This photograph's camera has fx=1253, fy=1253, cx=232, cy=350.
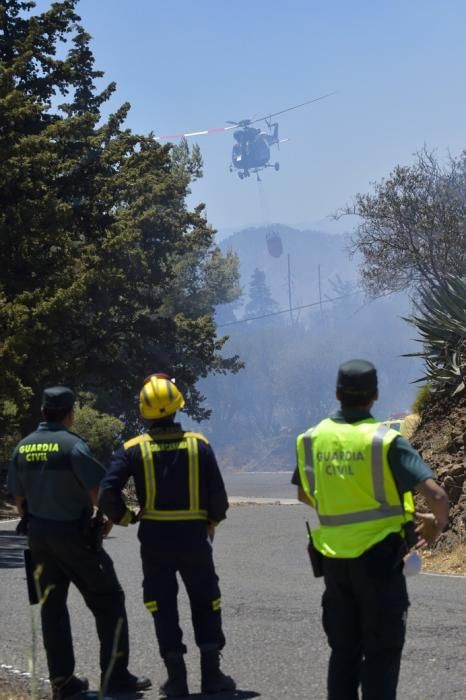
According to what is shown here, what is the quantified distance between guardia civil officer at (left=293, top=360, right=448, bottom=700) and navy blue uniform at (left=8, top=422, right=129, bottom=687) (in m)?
1.74

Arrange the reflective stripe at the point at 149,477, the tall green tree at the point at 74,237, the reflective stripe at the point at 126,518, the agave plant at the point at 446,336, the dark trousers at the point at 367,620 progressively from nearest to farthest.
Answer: the dark trousers at the point at 367,620 → the reflective stripe at the point at 149,477 → the reflective stripe at the point at 126,518 → the agave plant at the point at 446,336 → the tall green tree at the point at 74,237

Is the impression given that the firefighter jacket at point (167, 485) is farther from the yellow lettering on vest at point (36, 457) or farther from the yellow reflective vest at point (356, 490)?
the yellow reflective vest at point (356, 490)

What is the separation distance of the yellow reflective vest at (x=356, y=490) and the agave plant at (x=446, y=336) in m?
10.7

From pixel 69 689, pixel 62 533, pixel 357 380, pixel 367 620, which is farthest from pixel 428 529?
pixel 69 689

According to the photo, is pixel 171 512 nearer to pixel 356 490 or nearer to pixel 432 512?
pixel 356 490

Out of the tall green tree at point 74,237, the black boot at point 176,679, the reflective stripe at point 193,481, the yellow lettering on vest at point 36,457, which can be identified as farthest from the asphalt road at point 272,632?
the tall green tree at point 74,237

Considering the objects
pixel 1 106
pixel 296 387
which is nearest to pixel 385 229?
pixel 1 106

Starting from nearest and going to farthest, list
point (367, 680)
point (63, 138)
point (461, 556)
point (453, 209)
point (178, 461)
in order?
point (367, 680)
point (178, 461)
point (461, 556)
point (63, 138)
point (453, 209)

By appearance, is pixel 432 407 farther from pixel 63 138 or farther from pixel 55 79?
pixel 55 79

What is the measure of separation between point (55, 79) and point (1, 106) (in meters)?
8.47

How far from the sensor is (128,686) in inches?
269

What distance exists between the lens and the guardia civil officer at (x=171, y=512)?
652 centimetres

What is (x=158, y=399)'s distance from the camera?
6613 mm

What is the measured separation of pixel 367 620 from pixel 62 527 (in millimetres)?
2121
